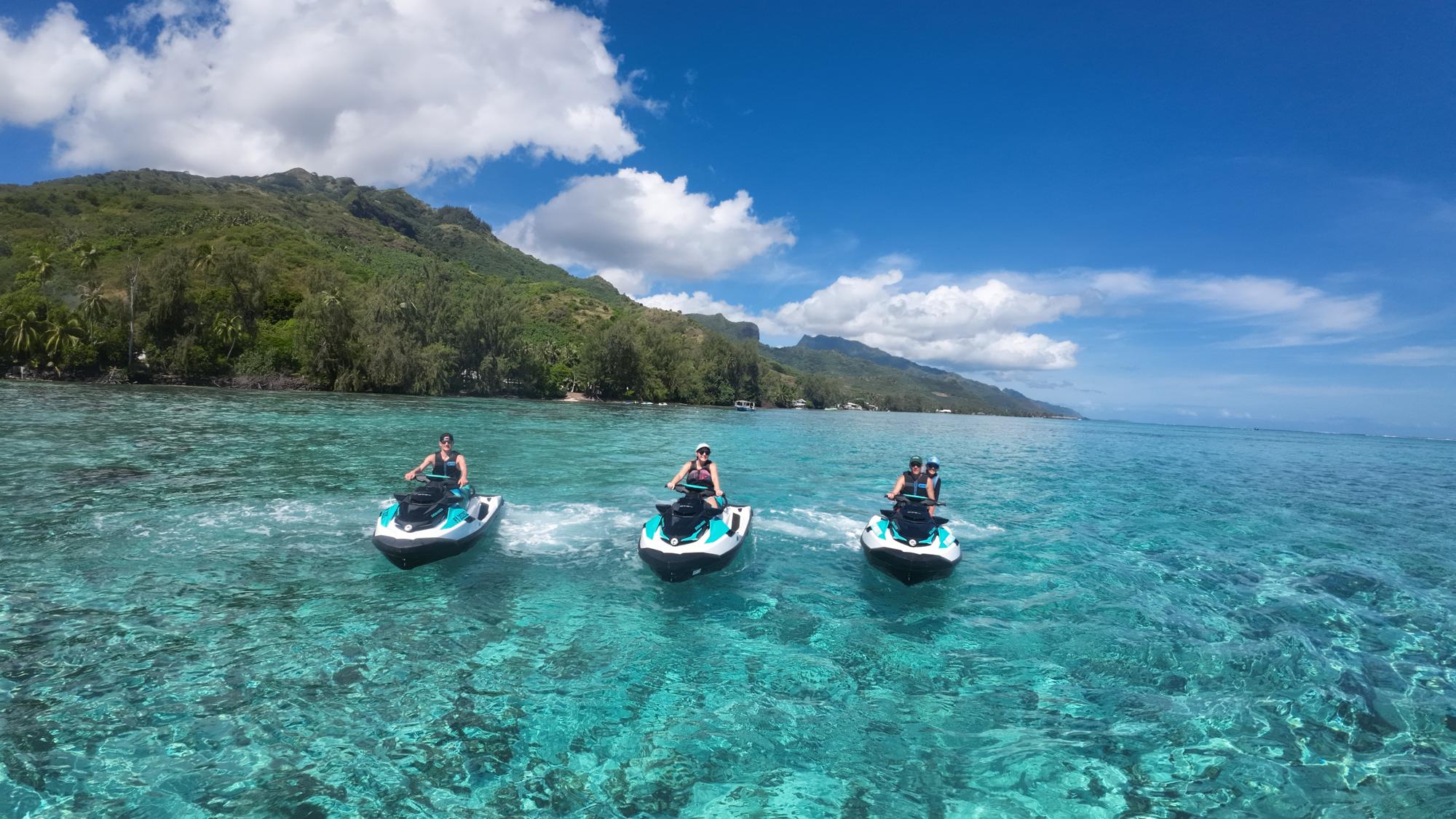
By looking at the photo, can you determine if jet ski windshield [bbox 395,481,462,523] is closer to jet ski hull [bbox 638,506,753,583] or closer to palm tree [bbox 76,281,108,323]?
jet ski hull [bbox 638,506,753,583]

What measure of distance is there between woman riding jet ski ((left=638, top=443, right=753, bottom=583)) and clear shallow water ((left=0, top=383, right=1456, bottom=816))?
599mm

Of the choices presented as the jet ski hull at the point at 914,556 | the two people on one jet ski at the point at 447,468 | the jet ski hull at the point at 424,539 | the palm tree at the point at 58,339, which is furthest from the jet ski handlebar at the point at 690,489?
the palm tree at the point at 58,339

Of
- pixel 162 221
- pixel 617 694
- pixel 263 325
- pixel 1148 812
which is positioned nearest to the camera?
pixel 1148 812

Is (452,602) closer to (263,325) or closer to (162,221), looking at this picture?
(263,325)

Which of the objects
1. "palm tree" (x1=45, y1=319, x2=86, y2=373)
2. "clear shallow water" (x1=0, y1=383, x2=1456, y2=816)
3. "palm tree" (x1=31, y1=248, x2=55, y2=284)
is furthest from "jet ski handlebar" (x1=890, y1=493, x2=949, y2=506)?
"palm tree" (x1=31, y1=248, x2=55, y2=284)

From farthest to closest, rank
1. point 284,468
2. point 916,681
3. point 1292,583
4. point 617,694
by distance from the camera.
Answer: point 284,468 < point 1292,583 < point 916,681 < point 617,694

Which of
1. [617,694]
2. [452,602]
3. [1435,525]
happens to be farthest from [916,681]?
[1435,525]

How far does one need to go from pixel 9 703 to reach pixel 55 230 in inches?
6281

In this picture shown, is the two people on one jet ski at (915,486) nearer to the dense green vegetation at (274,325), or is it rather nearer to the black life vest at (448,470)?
the black life vest at (448,470)

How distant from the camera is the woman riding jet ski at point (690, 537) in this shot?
414 inches

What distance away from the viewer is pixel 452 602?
9.73 metres

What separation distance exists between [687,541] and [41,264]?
109m

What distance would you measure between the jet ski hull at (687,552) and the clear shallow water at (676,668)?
518mm

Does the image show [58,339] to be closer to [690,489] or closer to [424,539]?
[424,539]
